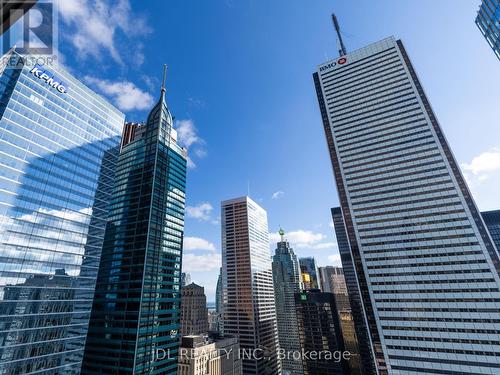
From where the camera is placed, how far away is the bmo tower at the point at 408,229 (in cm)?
8412

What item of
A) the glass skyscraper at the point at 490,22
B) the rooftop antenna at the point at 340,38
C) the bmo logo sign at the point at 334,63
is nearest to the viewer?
the glass skyscraper at the point at 490,22

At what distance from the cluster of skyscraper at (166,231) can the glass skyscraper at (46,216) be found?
0.34 m

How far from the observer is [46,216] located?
71.2m

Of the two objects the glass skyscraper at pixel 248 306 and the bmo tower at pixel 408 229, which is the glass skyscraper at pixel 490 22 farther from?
the glass skyscraper at pixel 248 306

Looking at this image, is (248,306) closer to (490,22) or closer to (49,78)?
(49,78)

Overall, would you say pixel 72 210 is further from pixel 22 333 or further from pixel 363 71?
pixel 363 71

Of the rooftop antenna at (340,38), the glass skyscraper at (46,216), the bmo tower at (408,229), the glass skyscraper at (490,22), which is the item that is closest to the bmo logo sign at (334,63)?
the bmo tower at (408,229)

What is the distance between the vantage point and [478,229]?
3588 inches

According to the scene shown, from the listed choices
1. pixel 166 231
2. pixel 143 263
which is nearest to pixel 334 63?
pixel 166 231

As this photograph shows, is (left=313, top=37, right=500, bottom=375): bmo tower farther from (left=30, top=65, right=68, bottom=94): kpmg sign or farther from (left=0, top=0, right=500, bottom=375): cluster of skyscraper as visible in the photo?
(left=30, top=65, right=68, bottom=94): kpmg sign

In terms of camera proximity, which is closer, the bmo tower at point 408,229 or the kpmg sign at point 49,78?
the kpmg sign at point 49,78

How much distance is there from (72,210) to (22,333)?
33.4 meters

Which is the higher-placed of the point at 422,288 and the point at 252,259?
the point at 252,259

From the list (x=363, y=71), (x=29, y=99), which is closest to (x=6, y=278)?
(x=29, y=99)
